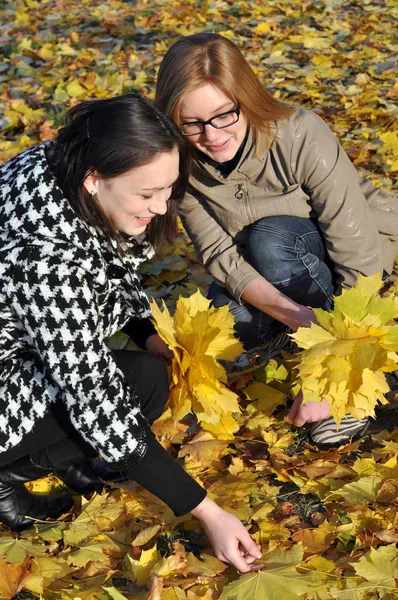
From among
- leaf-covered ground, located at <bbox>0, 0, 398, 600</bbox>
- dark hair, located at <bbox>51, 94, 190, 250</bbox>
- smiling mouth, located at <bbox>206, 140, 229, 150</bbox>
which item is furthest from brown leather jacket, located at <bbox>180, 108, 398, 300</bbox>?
dark hair, located at <bbox>51, 94, 190, 250</bbox>

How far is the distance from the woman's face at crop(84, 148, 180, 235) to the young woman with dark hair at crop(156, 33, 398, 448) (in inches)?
14.4

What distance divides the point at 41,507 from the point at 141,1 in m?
5.37

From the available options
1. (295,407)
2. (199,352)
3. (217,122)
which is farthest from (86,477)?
(217,122)

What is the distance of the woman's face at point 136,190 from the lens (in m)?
1.65

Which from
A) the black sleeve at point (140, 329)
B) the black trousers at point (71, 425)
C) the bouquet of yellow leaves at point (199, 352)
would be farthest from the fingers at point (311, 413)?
the black sleeve at point (140, 329)

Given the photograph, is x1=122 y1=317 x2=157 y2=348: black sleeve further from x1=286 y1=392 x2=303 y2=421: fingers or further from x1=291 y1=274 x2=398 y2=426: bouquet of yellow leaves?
x1=291 y1=274 x2=398 y2=426: bouquet of yellow leaves

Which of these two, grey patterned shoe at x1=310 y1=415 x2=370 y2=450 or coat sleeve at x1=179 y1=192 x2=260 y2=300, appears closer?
grey patterned shoe at x1=310 y1=415 x2=370 y2=450

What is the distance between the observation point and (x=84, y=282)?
1608 mm

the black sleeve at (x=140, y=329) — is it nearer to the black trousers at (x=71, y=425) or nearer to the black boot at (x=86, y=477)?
the black trousers at (x=71, y=425)

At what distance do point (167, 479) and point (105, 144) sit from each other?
798 millimetres

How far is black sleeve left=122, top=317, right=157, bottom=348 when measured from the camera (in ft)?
7.26

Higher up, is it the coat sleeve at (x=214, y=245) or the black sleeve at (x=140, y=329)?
the coat sleeve at (x=214, y=245)

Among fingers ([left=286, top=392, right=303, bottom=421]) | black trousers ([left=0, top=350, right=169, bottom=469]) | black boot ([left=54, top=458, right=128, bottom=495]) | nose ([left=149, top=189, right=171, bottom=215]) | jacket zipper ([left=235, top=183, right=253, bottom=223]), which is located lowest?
black boot ([left=54, top=458, right=128, bottom=495])

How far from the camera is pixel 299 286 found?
2301 mm
